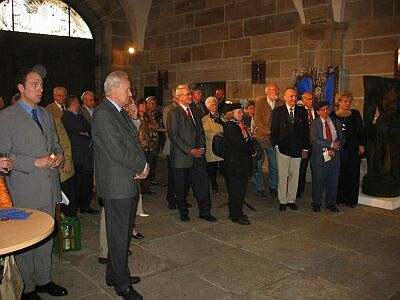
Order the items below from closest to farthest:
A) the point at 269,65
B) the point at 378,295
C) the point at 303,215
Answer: the point at 378,295 → the point at 303,215 → the point at 269,65

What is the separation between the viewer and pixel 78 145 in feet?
16.3

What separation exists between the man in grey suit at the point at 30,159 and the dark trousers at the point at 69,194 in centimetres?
160

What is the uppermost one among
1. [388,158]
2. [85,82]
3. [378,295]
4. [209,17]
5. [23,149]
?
[209,17]

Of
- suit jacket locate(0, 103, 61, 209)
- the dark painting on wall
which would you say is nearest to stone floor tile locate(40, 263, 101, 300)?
suit jacket locate(0, 103, 61, 209)

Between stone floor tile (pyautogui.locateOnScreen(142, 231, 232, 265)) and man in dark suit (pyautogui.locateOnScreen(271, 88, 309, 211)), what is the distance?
63.2 inches

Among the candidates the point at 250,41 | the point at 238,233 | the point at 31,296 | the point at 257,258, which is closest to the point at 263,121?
the point at 238,233

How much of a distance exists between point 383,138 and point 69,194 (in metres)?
4.38

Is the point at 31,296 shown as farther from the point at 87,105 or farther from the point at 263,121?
the point at 263,121

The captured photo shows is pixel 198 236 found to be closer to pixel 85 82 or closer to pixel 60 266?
pixel 60 266

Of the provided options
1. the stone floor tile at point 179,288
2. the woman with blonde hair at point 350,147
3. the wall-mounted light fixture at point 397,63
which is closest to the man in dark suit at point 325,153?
the woman with blonde hair at point 350,147

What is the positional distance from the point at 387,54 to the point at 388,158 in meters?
2.21

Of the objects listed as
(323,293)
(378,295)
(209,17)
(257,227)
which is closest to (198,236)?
(257,227)

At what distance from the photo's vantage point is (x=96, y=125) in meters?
2.86

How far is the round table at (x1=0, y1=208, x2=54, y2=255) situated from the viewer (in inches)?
72.2
